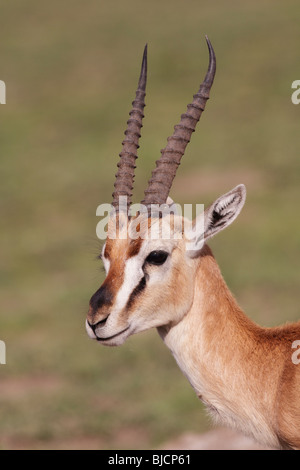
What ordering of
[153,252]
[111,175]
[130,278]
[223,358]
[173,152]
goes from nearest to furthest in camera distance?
[130,278]
[153,252]
[223,358]
[173,152]
[111,175]

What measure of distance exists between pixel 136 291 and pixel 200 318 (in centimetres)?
68

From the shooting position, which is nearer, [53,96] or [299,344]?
[299,344]

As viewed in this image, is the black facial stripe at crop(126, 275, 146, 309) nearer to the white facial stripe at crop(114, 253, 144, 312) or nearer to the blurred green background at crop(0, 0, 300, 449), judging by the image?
the white facial stripe at crop(114, 253, 144, 312)

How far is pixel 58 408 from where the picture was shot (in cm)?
1378

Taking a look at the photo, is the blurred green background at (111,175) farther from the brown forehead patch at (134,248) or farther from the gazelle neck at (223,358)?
the gazelle neck at (223,358)

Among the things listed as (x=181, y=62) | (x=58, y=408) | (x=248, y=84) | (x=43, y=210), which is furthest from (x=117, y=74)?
(x=58, y=408)

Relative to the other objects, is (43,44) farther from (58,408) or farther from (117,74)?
(58,408)

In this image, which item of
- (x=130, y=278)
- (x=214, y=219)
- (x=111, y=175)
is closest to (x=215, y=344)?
(x=130, y=278)

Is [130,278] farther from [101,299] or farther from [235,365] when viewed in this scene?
[235,365]

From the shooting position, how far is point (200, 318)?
7656 millimetres

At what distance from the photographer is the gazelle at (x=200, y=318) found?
7316 millimetres

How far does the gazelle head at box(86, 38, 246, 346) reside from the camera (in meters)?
7.23

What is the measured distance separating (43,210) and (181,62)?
15.9 m

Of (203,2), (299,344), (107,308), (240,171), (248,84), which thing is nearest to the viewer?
(107,308)
